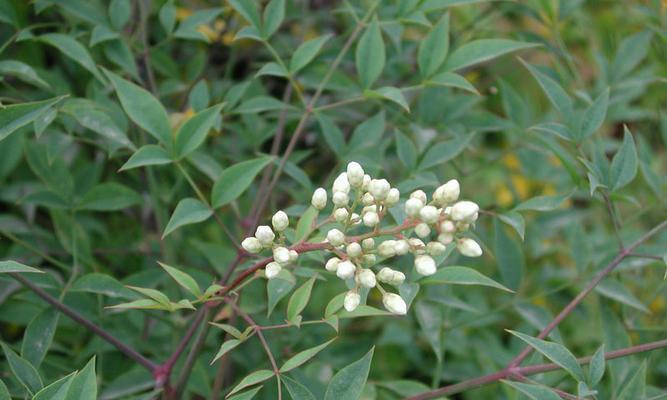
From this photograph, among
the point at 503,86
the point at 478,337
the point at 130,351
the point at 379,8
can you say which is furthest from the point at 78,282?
the point at 478,337

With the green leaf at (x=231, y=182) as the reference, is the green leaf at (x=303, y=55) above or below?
above

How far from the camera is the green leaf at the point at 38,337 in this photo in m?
1.29

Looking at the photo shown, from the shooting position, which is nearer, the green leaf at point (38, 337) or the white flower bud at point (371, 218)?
the white flower bud at point (371, 218)

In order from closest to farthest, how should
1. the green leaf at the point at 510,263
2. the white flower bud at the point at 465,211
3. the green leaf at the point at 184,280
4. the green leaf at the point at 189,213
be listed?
the white flower bud at the point at 465,211, the green leaf at the point at 184,280, the green leaf at the point at 189,213, the green leaf at the point at 510,263

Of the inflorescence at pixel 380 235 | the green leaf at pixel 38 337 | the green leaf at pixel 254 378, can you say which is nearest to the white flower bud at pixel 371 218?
the inflorescence at pixel 380 235

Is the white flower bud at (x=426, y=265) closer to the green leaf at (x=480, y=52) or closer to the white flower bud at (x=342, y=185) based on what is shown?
the white flower bud at (x=342, y=185)

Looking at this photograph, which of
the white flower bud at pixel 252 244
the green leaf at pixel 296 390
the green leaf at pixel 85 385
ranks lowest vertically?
the green leaf at pixel 296 390

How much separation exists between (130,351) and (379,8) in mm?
952

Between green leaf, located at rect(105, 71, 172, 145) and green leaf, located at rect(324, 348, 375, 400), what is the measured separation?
51cm

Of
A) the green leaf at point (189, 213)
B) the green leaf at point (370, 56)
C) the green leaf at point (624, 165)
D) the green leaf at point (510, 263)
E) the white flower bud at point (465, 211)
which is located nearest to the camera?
the white flower bud at point (465, 211)

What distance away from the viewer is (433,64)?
1.46 metres

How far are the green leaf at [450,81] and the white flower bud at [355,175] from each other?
372 mm

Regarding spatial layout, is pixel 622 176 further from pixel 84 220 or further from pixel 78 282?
pixel 84 220

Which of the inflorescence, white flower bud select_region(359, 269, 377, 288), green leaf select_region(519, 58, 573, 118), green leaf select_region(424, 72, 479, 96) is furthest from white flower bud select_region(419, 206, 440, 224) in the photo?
green leaf select_region(519, 58, 573, 118)
